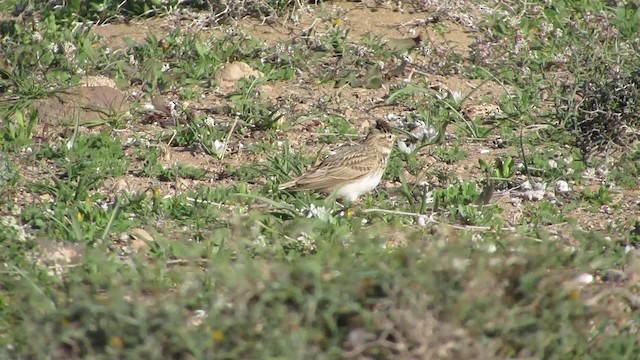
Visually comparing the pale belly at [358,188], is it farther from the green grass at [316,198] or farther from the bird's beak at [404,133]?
the bird's beak at [404,133]

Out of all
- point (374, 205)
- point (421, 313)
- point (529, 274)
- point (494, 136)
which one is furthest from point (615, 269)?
point (494, 136)

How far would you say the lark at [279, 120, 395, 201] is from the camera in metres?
8.13

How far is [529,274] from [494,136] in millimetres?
4505

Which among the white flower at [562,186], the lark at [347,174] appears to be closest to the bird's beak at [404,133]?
the lark at [347,174]

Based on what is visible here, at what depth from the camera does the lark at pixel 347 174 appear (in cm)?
813

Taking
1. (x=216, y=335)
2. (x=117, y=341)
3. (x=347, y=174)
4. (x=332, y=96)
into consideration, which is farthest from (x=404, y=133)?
(x=117, y=341)

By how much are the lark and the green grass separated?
13 centimetres

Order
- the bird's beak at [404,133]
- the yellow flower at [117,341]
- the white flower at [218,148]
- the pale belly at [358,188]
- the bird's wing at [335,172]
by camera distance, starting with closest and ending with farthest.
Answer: the yellow flower at [117,341], the bird's wing at [335,172], the pale belly at [358,188], the white flower at [218,148], the bird's beak at [404,133]

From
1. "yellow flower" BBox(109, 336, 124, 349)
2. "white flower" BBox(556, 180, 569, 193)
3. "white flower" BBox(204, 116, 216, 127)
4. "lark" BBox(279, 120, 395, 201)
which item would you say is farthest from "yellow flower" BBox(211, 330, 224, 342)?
"white flower" BBox(204, 116, 216, 127)

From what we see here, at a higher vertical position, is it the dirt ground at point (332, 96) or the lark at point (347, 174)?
the lark at point (347, 174)

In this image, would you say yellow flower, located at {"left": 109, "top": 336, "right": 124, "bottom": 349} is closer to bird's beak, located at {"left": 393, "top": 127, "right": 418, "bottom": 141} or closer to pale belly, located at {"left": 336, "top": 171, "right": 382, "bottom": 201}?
pale belly, located at {"left": 336, "top": 171, "right": 382, "bottom": 201}

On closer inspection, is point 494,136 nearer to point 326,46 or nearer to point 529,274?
point 326,46

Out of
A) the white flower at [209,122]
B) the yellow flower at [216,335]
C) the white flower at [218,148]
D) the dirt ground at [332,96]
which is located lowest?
the dirt ground at [332,96]

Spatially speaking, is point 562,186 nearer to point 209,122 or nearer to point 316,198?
point 316,198
